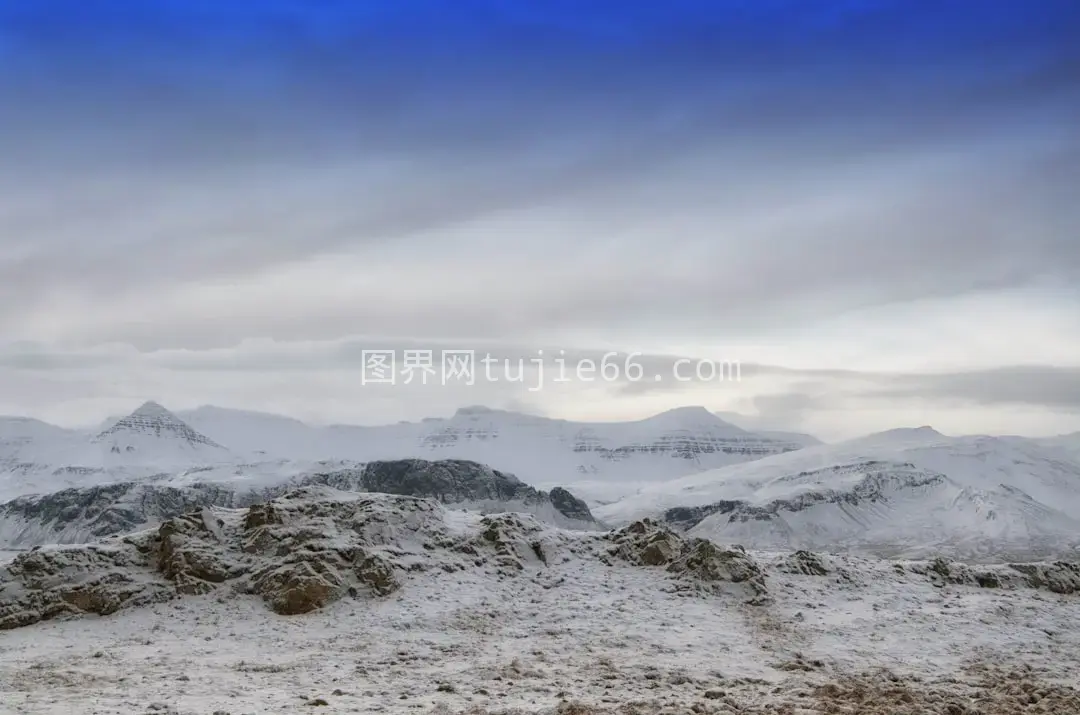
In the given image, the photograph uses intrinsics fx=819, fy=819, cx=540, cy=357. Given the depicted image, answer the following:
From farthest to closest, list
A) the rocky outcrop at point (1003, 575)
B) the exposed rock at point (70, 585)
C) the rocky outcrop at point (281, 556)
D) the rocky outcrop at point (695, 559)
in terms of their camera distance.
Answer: the rocky outcrop at point (1003, 575)
the rocky outcrop at point (695, 559)
the rocky outcrop at point (281, 556)
the exposed rock at point (70, 585)

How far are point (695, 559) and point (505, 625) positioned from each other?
26.2 ft

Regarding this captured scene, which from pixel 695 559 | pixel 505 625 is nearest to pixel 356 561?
pixel 505 625

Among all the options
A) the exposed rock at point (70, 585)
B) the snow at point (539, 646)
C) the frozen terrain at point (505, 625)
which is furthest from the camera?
the exposed rock at point (70, 585)

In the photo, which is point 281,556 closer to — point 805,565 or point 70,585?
point 70,585

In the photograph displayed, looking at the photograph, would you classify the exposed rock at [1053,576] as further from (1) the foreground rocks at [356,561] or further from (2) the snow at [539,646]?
(2) the snow at [539,646]

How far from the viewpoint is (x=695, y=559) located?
27.4 m

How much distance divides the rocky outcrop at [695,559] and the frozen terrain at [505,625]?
90 mm

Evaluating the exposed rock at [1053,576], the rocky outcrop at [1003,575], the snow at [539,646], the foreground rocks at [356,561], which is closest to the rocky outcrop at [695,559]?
the foreground rocks at [356,561]

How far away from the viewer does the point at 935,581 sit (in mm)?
29109

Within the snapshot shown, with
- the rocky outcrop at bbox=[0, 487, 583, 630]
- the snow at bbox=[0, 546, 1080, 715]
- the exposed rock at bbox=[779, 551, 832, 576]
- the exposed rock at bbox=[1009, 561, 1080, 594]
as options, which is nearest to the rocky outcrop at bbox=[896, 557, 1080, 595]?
the exposed rock at bbox=[1009, 561, 1080, 594]

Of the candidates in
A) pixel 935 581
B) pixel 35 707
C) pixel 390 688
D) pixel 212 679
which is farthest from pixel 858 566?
pixel 35 707

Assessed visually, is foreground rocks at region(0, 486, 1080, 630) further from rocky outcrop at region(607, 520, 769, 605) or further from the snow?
the snow

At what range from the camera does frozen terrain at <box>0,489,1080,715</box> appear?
15.7m

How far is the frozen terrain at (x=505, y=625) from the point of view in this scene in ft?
51.6
